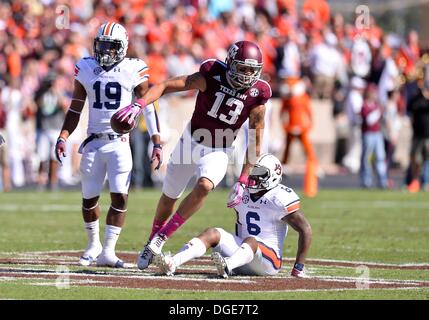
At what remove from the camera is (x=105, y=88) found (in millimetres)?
9586

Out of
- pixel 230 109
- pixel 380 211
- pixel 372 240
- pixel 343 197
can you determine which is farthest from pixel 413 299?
pixel 343 197

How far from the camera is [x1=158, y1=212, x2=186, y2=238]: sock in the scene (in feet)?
29.6

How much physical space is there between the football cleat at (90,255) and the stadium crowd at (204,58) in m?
8.69

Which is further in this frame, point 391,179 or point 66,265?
point 391,179

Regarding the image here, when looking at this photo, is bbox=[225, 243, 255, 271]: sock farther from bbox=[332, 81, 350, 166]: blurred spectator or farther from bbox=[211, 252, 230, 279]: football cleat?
bbox=[332, 81, 350, 166]: blurred spectator

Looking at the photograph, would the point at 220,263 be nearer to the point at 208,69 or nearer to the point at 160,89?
the point at 160,89

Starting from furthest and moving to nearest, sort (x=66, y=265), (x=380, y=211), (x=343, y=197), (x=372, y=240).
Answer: (x=343, y=197) → (x=380, y=211) → (x=372, y=240) → (x=66, y=265)

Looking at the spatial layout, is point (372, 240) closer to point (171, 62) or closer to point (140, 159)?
point (140, 159)

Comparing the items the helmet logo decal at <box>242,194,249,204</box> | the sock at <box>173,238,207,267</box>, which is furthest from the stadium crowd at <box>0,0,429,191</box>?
the sock at <box>173,238,207,267</box>

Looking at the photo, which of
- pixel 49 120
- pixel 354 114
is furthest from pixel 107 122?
pixel 354 114

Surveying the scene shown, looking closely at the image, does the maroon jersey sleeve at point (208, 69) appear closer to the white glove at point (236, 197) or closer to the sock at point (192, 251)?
the white glove at point (236, 197)

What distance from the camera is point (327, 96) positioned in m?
23.5

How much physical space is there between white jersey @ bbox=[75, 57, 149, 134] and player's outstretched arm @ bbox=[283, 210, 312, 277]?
183 centimetres

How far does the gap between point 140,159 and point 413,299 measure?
11692mm
